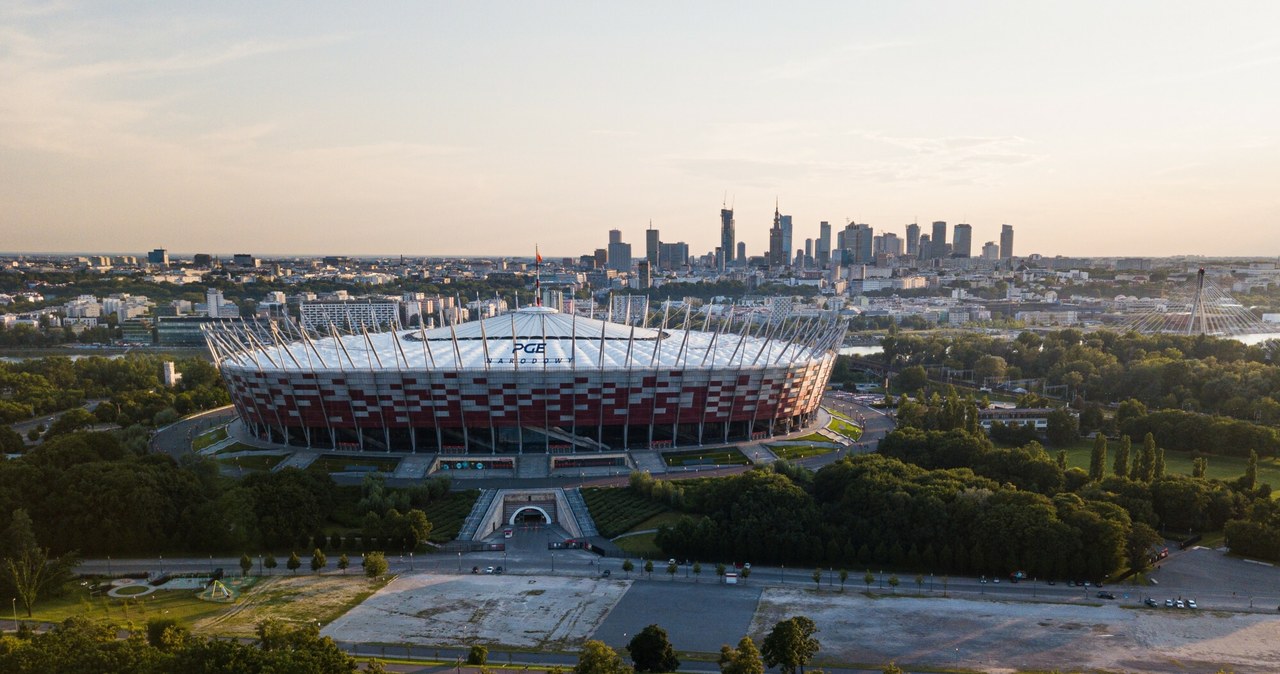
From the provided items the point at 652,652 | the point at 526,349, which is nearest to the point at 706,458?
the point at 526,349

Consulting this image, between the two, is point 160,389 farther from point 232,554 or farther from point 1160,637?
point 1160,637

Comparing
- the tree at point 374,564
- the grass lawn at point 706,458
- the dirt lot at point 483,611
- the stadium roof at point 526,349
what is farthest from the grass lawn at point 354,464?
the dirt lot at point 483,611

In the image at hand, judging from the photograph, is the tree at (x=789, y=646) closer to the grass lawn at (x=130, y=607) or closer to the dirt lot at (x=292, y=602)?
the dirt lot at (x=292, y=602)

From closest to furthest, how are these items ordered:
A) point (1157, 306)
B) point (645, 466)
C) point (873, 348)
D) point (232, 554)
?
1. point (232, 554)
2. point (645, 466)
3. point (873, 348)
4. point (1157, 306)

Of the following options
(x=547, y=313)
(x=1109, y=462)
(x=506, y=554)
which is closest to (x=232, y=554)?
(x=506, y=554)

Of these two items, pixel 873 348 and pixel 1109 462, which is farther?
pixel 873 348

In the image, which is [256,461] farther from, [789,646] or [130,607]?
[789,646]

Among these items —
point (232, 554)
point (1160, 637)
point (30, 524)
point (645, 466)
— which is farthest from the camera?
point (645, 466)

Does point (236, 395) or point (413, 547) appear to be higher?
point (236, 395)
